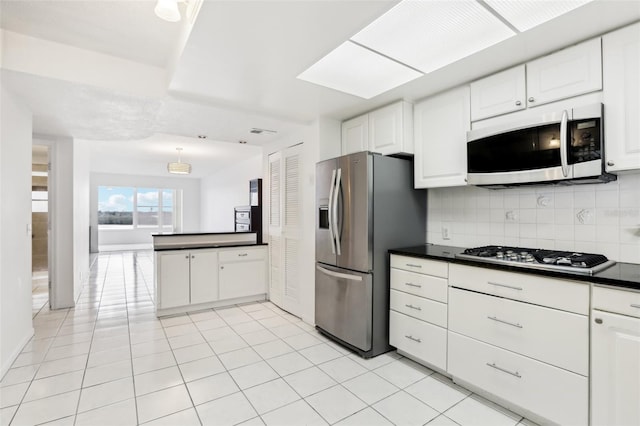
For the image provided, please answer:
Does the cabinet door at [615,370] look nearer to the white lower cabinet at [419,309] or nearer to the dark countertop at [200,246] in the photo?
the white lower cabinet at [419,309]

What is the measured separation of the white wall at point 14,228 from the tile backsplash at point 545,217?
11.9 ft

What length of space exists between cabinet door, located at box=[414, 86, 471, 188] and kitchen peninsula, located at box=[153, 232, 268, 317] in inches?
101

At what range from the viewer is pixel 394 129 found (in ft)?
9.43

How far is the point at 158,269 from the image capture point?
3.66 metres

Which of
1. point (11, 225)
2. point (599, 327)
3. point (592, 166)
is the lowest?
point (599, 327)

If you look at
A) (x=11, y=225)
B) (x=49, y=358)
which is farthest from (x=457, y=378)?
(x=11, y=225)

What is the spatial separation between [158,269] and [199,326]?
34.5 inches

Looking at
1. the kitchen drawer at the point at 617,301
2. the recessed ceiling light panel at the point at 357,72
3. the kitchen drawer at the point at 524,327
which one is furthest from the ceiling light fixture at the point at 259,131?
the kitchen drawer at the point at 617,301

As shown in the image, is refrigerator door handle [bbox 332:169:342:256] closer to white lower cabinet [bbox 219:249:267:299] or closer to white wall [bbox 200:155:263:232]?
white lower cabinet [bbox 219:249:267:299]

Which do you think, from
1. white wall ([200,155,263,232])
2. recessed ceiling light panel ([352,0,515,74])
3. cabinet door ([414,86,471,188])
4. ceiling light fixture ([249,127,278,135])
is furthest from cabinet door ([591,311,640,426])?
white wall ([200,155,263,232])

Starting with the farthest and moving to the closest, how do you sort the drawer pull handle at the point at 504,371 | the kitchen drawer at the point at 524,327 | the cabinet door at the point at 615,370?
the drawer pull handle at the point at 504,371 → the kitchen drawer at the point at 524,327 → the cabinet door at the point at 615,370

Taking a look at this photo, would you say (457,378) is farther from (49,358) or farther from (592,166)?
(49,358)

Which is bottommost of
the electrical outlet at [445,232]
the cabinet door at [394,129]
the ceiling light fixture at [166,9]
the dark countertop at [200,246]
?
the dark countertop at [200,246]

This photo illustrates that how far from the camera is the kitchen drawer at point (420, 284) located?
2.28 meters
